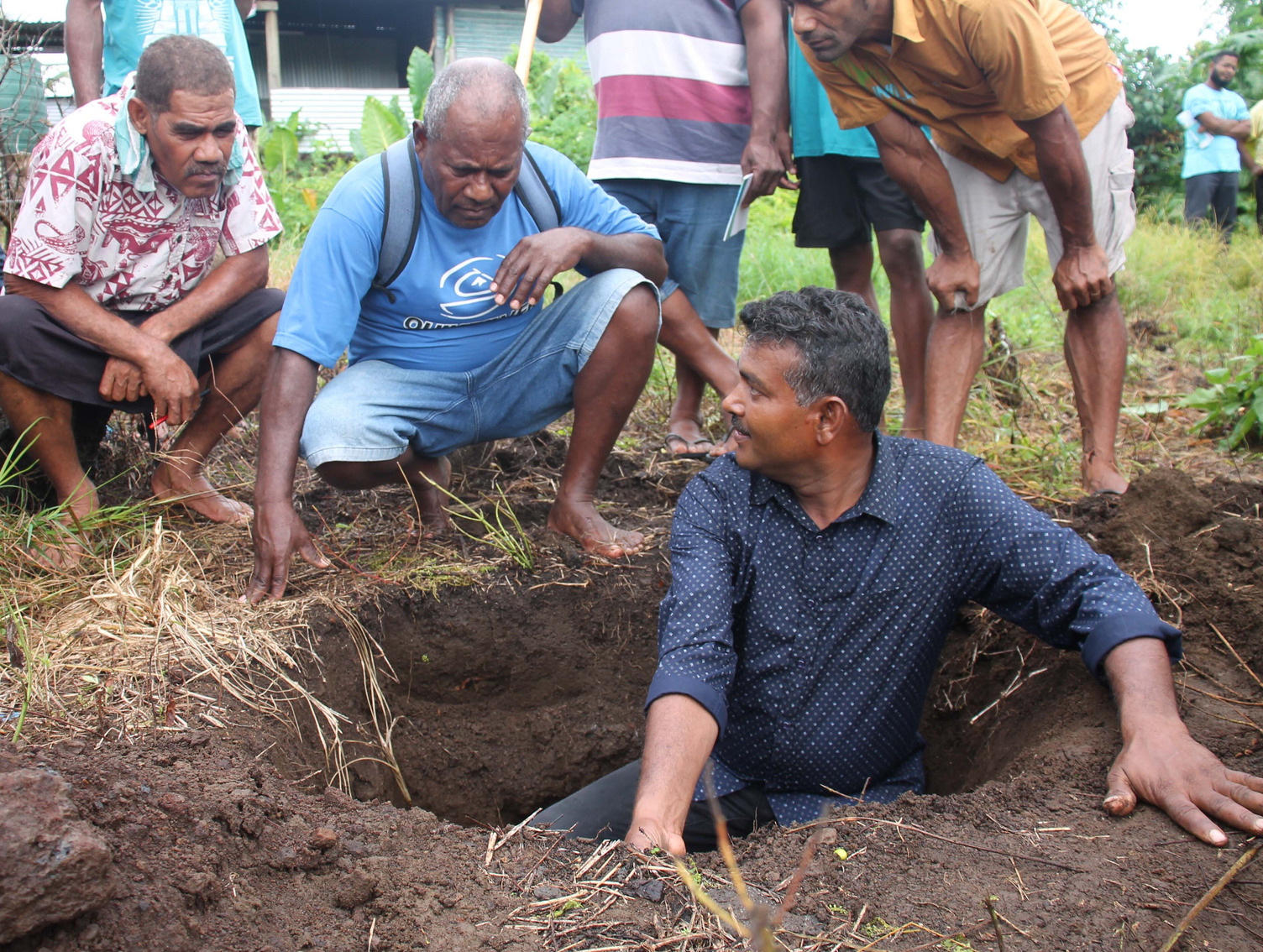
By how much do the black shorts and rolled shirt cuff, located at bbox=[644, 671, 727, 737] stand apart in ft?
7.27

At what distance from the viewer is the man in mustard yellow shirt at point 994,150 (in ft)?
9.04

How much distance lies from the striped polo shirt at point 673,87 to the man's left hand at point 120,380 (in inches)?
68.4

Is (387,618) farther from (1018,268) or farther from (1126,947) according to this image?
(1018,268)

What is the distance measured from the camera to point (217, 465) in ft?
12.2

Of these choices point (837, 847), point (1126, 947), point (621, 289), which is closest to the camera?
point (1126, 947)

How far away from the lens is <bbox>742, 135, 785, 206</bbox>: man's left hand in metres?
3.39

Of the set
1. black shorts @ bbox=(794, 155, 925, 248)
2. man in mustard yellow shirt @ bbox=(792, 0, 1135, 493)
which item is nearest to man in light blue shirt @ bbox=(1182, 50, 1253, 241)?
black shorts @ bbox=(794, 155, 925, 248)

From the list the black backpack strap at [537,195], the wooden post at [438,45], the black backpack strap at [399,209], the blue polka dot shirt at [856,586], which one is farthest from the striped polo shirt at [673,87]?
the wooden post at [438,45]

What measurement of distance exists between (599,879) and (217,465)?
265cm

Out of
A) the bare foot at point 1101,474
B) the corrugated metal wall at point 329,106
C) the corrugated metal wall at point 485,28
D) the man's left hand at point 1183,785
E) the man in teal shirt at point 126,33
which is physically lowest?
the man's left hand at point 1183,785

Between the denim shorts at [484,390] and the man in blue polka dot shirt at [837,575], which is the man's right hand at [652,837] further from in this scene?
the denim shorts at [484,390]

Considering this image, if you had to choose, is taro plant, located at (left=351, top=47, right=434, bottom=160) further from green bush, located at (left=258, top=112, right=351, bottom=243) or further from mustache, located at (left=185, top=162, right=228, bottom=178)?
mustache, located at (left=185, top=162, right=228, bottom=178)

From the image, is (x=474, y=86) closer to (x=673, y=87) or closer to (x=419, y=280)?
(x=419, y=280)

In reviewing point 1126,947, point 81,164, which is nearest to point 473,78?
point 81,164
